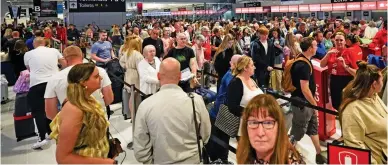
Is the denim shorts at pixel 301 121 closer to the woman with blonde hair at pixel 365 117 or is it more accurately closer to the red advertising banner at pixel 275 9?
the woman with blonde hair at pixel 365 117

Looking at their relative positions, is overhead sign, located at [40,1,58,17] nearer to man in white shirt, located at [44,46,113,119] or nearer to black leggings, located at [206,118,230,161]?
man in white shirt, located at [44,46,113,119]

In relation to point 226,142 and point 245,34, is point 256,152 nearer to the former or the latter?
point 226,142

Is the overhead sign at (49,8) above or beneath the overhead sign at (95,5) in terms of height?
above

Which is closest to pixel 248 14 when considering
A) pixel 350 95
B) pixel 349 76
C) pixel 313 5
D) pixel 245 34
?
pixel 313 5

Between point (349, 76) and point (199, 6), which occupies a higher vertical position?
point (199, 6)

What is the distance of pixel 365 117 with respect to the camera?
2.78 m

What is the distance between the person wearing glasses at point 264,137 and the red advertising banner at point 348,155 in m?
0.51

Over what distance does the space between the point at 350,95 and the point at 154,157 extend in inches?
59.0

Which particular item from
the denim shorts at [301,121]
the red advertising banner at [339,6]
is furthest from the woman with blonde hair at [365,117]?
the red advertising banner at [339,6]

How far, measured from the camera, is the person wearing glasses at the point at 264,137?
1.95 m

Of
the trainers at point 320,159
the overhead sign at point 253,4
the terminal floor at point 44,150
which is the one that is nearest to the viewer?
the trainers at point 320,159

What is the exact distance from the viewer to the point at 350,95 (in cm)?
287

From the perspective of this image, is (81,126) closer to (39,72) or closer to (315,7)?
(39,72)

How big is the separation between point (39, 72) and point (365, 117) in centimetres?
418
